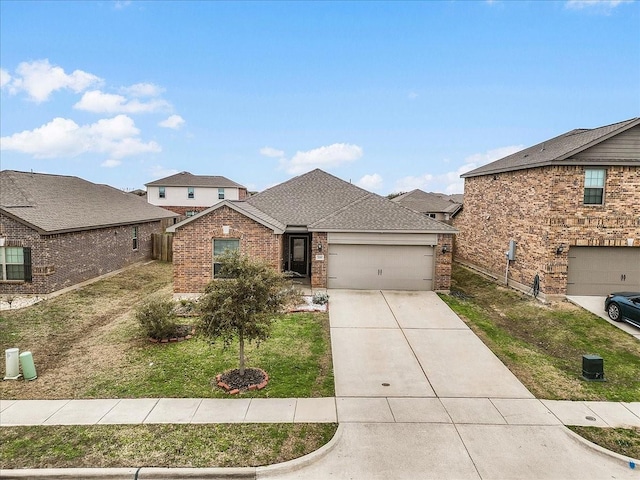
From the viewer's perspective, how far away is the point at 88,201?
2266 cm

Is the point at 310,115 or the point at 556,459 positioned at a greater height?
the point at 310,115

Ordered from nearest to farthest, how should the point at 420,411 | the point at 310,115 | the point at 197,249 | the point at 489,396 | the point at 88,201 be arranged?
Result: the point at 420,411 < the point at 489,396 < the point at 197,249 < the point at 88,201 < the point at 310,115

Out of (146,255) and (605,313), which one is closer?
(605,313)

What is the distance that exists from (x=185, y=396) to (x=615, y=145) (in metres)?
17.4

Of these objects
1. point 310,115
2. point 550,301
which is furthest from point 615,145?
point 310,115

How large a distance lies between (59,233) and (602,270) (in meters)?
22.3

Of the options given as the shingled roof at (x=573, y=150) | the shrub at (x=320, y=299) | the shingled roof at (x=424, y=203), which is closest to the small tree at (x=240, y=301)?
the shrub at (x=320, y=299)

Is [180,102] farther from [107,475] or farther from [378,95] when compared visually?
[107,475]

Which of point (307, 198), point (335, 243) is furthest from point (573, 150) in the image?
point (307, 198)

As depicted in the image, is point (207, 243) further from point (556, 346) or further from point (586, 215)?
point (586, 215)

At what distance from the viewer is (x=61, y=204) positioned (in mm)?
19719

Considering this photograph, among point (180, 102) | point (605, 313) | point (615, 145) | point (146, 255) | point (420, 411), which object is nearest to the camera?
point (420, 411)

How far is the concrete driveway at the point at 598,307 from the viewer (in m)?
13.0

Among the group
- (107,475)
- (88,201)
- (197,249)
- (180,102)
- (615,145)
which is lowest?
(107,475)
